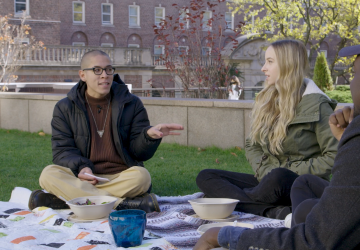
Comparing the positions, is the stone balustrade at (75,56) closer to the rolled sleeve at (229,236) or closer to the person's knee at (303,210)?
the person's knee at (303,210)

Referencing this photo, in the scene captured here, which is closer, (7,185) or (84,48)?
(7,185)

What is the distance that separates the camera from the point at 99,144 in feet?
15.5

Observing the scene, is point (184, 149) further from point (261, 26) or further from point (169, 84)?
point (169, 84)

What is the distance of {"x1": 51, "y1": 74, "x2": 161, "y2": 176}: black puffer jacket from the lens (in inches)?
181

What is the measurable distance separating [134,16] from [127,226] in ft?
127

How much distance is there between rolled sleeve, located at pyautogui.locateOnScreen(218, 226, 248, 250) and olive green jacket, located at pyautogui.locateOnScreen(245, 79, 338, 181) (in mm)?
2088

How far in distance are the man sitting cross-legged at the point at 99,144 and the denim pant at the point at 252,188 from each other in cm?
55

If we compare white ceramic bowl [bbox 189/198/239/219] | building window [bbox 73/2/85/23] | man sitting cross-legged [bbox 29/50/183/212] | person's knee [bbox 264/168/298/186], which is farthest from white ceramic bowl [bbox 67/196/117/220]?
building window [bbox 73/2/85/23]

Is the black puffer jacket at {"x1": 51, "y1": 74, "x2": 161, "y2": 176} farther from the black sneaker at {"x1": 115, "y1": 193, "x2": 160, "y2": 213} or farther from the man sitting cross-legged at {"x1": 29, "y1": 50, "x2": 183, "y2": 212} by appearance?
the black sneaker at {"x1": 115, "y1": 193, "x2": 160, "y2": 213}

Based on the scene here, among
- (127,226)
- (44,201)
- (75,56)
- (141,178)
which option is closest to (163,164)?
(141,178)

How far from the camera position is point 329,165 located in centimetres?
393

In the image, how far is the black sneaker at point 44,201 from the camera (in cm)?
440

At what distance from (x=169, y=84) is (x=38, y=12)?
10575 millimetres

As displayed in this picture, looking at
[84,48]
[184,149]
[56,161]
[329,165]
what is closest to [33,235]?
[56,161]
